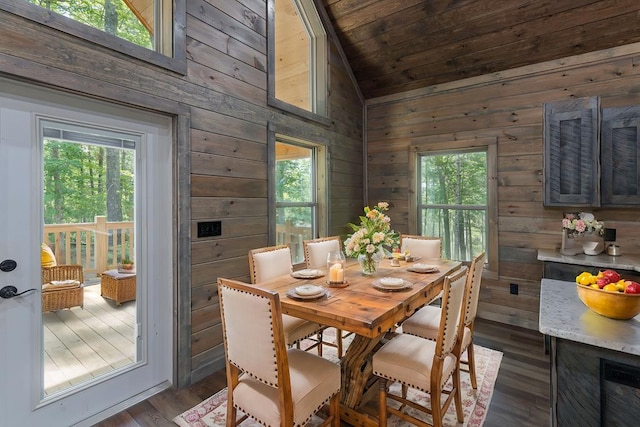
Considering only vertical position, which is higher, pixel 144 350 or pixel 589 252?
pixel 589 252

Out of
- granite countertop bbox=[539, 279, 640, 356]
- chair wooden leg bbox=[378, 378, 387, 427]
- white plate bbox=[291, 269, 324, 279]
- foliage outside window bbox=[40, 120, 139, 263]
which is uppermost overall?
foliage outside window bbox=[40, 120, 139, 263]

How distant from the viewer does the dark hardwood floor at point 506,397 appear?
210cm

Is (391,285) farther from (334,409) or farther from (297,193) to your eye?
(297,193)

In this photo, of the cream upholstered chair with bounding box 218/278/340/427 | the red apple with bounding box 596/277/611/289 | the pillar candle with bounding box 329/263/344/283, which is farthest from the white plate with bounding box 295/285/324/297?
the red apple with bounding box 596/277/611/289

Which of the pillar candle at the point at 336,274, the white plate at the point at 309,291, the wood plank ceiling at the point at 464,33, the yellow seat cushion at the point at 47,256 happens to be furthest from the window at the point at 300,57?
the yellow seat cushion at the point at 47,256

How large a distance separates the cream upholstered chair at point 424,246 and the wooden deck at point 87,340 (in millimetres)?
2481

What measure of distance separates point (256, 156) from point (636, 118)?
3.38 m

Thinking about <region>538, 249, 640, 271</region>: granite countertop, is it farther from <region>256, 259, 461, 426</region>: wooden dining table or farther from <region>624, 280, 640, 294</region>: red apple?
<region>624, 280, 640, 294</region>: red apple

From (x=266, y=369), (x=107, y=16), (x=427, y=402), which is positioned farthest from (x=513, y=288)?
(x=107, y=16)

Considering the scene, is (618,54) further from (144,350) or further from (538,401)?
(144,350)

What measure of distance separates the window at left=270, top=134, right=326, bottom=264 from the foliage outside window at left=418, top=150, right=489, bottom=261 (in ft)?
4.64

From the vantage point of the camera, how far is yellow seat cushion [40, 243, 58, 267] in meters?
1.92

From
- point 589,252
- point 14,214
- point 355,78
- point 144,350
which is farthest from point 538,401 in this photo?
point 355,78

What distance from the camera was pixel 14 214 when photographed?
1806mm
